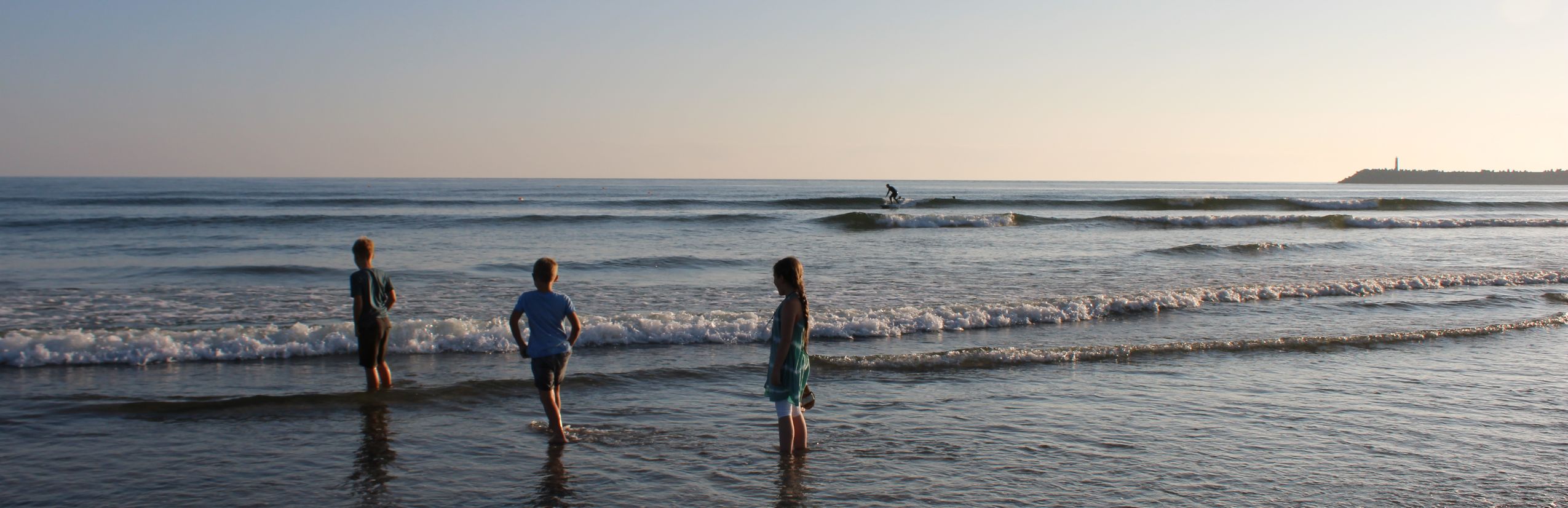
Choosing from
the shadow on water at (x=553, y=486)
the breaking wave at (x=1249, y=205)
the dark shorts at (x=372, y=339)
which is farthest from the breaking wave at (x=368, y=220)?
the shadow on water at (x=553, y=486)

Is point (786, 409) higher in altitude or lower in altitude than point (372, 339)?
lower

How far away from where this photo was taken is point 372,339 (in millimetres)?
7613

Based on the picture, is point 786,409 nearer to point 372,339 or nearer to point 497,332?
point 372,339

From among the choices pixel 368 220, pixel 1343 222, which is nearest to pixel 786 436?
pixel 368 220

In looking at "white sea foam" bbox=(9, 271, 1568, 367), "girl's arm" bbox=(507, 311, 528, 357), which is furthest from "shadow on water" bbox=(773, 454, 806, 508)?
"white sea foam" bbox=(9, 271, 1568, 367)

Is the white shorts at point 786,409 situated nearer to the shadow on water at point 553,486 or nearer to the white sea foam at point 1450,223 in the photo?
the shadow on water at point 553,486

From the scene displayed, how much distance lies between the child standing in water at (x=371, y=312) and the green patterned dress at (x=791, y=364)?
3.44m

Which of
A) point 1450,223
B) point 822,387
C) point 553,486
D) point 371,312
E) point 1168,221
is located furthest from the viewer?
point 1168,221

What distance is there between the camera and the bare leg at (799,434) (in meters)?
5.95

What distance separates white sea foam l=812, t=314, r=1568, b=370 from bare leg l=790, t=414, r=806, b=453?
2.97m

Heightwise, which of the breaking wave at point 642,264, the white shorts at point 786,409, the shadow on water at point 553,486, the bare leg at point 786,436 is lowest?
the shadow on water at point 553,486

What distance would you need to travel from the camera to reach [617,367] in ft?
29.8

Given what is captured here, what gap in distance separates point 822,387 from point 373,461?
3574mm

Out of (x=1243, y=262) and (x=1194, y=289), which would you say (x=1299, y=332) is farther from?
(x=1243, y=262)
